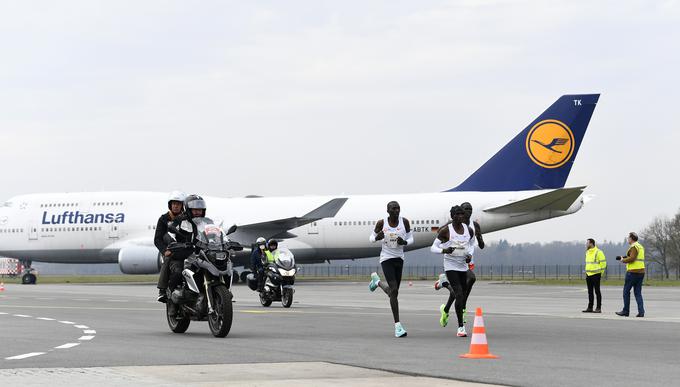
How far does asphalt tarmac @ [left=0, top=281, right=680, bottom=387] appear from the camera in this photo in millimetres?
10016

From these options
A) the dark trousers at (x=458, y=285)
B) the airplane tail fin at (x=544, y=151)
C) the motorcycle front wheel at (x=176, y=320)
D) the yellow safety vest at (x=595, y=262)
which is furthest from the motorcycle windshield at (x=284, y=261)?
the airplane tail fin at (x=544, y=151)

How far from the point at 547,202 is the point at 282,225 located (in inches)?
437

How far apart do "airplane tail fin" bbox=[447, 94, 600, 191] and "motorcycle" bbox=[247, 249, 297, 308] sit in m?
23.9

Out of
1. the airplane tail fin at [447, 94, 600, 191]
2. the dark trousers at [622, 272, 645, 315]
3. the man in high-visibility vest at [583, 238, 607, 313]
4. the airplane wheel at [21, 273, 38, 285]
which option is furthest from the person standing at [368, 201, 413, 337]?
the airplane wheel at [21, 273, 38, 285]

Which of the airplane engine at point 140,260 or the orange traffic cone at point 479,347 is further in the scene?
the airplane engine at point 140,260

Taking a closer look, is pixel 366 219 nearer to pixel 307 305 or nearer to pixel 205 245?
pixel 307 305

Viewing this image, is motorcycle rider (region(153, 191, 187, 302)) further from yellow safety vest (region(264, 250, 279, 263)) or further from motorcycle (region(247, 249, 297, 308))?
yellow safety vest (region(264, 250, 279, 263))

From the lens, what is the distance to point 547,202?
45375 millimetres

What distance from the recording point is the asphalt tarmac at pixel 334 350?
1002 centimetres

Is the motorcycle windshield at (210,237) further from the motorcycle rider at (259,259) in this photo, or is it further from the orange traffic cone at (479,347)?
the motorcycle rider at (259,259)

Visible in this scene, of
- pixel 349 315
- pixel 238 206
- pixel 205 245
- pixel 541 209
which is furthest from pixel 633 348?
pixel 238 206

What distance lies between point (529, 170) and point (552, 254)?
139m

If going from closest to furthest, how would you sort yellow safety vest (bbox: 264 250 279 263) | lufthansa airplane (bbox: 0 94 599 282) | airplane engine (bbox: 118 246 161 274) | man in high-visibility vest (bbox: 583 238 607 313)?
man in high-visibility vest (bbox: 583 238 607 313) → yellow safety vest (bbox: 264 250 279 263) → lufthansa airplane (bbox: 0 94 599 282) → airplane engine (bbox: 118 246 161 274)

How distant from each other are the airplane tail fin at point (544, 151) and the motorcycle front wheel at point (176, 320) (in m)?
33.1
